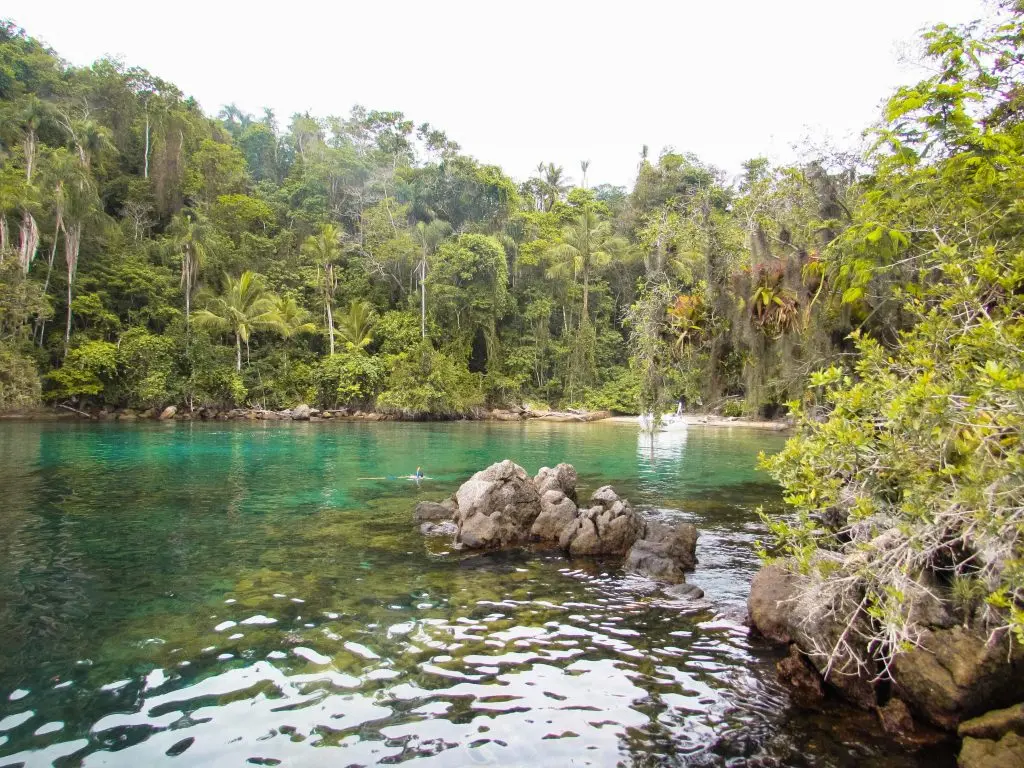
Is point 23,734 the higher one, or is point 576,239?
point 576,239

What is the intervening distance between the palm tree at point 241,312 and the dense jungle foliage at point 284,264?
0.63 ft

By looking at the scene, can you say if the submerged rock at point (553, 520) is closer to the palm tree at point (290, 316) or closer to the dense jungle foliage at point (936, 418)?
the dense jungle foliage at point (936, 418)

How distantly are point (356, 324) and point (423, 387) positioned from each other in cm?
716

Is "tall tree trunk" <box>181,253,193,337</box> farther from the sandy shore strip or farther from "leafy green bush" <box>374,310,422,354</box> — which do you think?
the sandy shore strip

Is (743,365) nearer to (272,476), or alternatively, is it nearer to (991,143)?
(991,143)

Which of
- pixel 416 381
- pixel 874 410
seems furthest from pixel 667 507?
pixel 416 381

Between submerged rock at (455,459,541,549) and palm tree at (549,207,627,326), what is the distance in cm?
→ 3397

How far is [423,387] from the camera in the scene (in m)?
39.2

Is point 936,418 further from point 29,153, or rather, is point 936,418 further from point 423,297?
point 29,153

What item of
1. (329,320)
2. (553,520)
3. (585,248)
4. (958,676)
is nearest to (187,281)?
(329,320)

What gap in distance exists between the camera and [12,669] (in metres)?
5.14

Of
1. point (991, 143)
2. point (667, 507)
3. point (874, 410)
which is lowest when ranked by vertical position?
point (667, 507)

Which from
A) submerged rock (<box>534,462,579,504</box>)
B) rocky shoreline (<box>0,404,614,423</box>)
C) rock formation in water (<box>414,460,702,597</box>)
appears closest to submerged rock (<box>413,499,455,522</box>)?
rock formation in water (<box>414,460,702,597</box>)

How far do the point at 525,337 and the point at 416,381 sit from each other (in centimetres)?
1023
